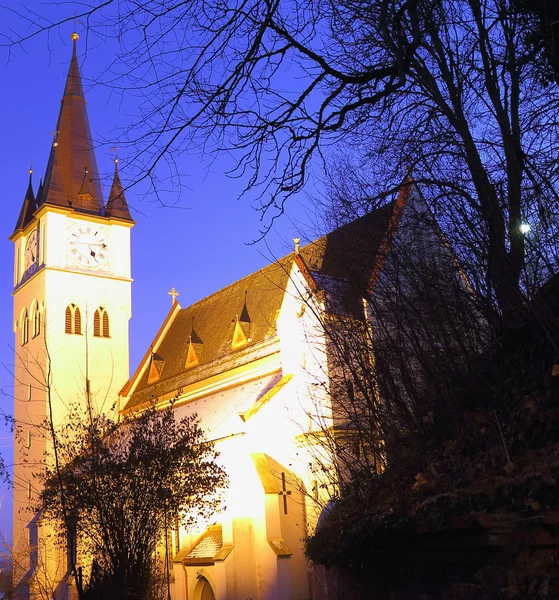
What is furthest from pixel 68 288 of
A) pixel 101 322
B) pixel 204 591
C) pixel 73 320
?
pixel 204 591

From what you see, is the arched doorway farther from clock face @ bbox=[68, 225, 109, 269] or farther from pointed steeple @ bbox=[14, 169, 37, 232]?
pointed steeple @ bbox=[14, 169, 37, 232]

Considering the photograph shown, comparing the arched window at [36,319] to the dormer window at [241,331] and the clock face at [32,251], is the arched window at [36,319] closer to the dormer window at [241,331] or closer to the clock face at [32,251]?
the clock face at [32,251]

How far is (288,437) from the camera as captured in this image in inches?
1037

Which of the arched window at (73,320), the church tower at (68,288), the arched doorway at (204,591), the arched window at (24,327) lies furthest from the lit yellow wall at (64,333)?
the arched doorway at (204,591)

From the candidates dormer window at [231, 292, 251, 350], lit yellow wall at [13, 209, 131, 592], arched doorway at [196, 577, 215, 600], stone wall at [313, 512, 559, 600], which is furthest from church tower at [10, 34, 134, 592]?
stone wall at [313, 512, 559, 600]

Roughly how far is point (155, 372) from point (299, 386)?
15.0 meters

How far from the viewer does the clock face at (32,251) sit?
149ft

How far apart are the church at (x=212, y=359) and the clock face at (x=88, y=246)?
6 centimetres

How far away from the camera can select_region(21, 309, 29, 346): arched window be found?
45.8 metres

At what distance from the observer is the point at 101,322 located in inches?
1764

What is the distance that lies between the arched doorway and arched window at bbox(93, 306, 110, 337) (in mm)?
21232

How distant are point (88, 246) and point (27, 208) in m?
5.93

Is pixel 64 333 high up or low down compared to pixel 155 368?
up

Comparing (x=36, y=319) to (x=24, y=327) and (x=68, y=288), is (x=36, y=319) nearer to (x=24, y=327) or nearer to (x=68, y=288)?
(x=24, y=327)
